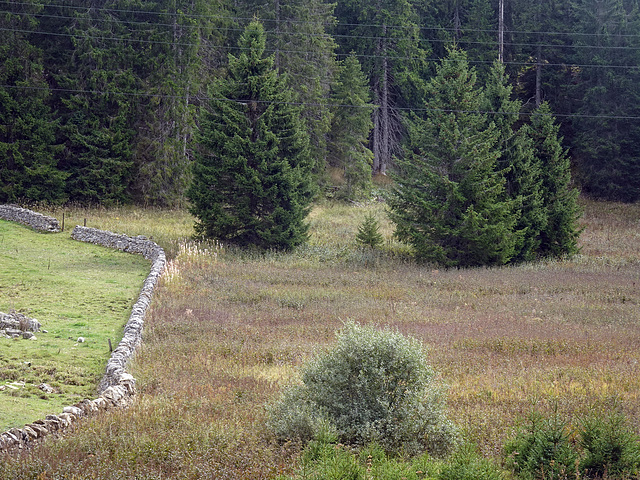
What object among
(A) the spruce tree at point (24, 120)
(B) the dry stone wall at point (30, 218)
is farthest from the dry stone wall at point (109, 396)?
(A) the spruce tree at point (24, 120)

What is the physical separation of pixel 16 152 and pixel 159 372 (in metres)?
30.8

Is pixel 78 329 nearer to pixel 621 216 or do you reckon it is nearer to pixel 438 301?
pixel 438 301

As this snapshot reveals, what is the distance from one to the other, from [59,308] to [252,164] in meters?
12.7

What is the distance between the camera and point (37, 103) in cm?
3769

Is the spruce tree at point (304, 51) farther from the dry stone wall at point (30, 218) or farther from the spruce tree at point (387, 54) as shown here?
the dry stone wall at point (30, 218)

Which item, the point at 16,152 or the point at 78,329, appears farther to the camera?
the point at 16,152

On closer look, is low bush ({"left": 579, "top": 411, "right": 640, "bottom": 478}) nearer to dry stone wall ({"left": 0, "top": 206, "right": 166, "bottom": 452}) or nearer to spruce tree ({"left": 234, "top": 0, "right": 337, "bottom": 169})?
dry stone wall ({"left": 0, "top": 206, "right": 166, "bottom": 452})

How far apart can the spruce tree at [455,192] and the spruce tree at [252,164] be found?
4506 millimetres

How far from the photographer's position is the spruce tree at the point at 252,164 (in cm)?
2598

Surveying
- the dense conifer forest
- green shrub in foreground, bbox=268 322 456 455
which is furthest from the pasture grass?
the dense conifer forest

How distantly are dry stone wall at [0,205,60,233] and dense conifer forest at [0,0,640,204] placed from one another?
4.46 m

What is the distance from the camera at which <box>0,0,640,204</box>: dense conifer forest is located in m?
37.7

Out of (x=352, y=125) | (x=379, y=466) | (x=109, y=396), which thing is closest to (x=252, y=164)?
(x=352, y=125)

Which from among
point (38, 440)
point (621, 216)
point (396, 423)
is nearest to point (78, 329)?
point (38, 440)
